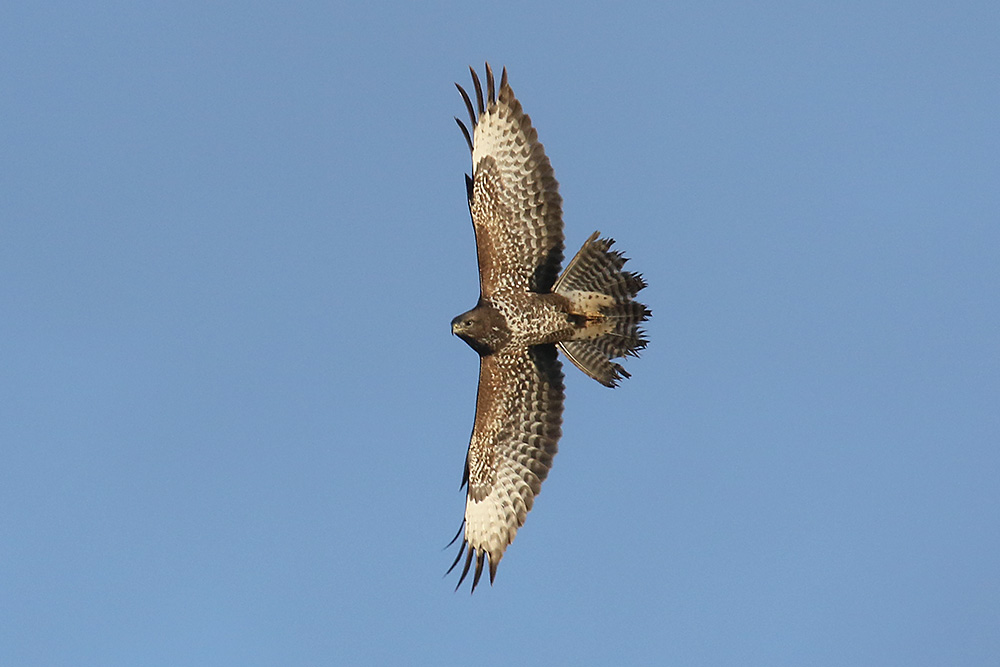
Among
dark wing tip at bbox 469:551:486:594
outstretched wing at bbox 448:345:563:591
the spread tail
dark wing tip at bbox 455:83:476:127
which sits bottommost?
dark wing tip at bbox 469:551:486:594

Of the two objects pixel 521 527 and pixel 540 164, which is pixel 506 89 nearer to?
pixel 540 164

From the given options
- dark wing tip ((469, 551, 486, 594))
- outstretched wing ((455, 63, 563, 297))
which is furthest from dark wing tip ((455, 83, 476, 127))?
dark wing tip ((469, 551, 486, 594))

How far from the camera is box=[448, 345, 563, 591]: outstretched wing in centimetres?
1380

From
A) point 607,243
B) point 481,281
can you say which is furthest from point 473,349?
point 607,243

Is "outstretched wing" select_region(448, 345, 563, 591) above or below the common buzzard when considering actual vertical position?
below

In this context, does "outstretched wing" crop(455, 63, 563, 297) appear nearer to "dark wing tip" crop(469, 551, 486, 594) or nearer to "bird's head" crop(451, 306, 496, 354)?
"bird's head" crop(451, 306, 496, 354)

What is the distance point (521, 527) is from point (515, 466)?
597mm

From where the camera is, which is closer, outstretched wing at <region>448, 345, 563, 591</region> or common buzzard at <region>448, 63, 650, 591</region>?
common buzzard at <region>448, 63, 650, 591</region>

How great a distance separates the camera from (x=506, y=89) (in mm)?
13336

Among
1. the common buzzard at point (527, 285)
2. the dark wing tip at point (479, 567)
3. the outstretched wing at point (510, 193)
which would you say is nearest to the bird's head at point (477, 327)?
the common buzzard at point (527, 285)

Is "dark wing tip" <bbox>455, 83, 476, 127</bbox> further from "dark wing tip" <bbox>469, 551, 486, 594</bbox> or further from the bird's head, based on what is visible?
"dark wing tip" <bbox>469, 551, 486, 594</bbox>

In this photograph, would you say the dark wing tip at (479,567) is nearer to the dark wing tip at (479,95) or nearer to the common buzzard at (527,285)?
the common buzzard at (527,285)

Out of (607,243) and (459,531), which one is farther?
(459,531)

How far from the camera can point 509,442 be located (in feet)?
45.8
